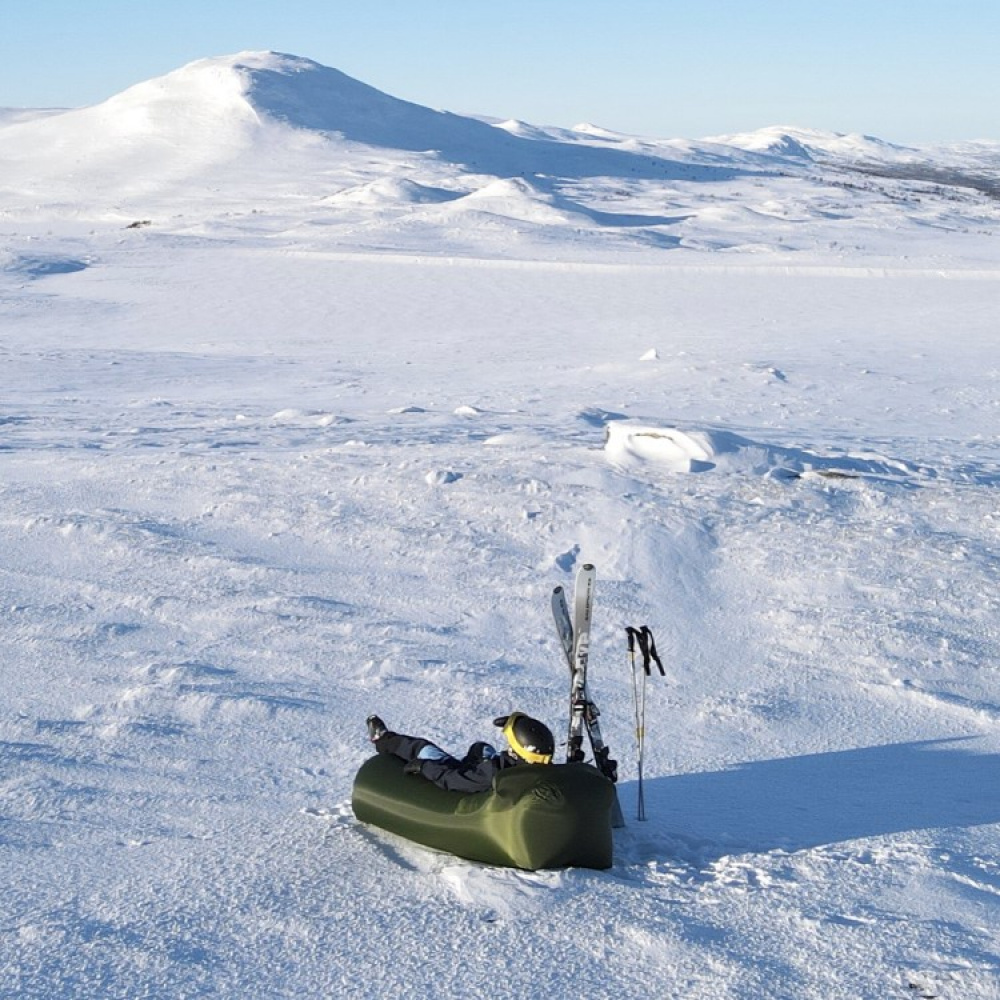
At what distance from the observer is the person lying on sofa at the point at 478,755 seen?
463cm

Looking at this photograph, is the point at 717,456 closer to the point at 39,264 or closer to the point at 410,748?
the point at 410,748

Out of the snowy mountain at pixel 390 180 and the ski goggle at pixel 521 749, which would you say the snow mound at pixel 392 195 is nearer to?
the snowy mountain at pixel 390 180

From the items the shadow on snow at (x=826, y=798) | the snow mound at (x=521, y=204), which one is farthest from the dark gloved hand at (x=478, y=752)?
the snow mound at (x=521, y=204)

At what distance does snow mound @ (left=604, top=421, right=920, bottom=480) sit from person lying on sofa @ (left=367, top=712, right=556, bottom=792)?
19.6 ft

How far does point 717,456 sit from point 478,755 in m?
6.47

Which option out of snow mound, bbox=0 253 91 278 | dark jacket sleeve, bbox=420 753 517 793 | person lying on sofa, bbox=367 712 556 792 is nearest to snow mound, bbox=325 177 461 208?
snow mound, bbox=0 253 91 278

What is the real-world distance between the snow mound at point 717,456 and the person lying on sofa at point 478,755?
597 centimetres

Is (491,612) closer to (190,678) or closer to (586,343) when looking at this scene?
(190,678)

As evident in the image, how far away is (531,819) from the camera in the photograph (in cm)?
450

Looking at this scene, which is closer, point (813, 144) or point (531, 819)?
point (531, 819)

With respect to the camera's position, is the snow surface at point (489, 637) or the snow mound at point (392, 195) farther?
the snow mound at point (392, 195)

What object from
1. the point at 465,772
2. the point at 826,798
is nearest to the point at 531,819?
the point at 465,772

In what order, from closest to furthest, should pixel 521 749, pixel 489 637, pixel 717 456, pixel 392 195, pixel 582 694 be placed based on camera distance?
pixel 521 749, pixel 582 694, pixel 489 637, pixel 717 456, pixel 392 195

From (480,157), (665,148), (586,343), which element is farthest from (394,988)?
(665,148)
